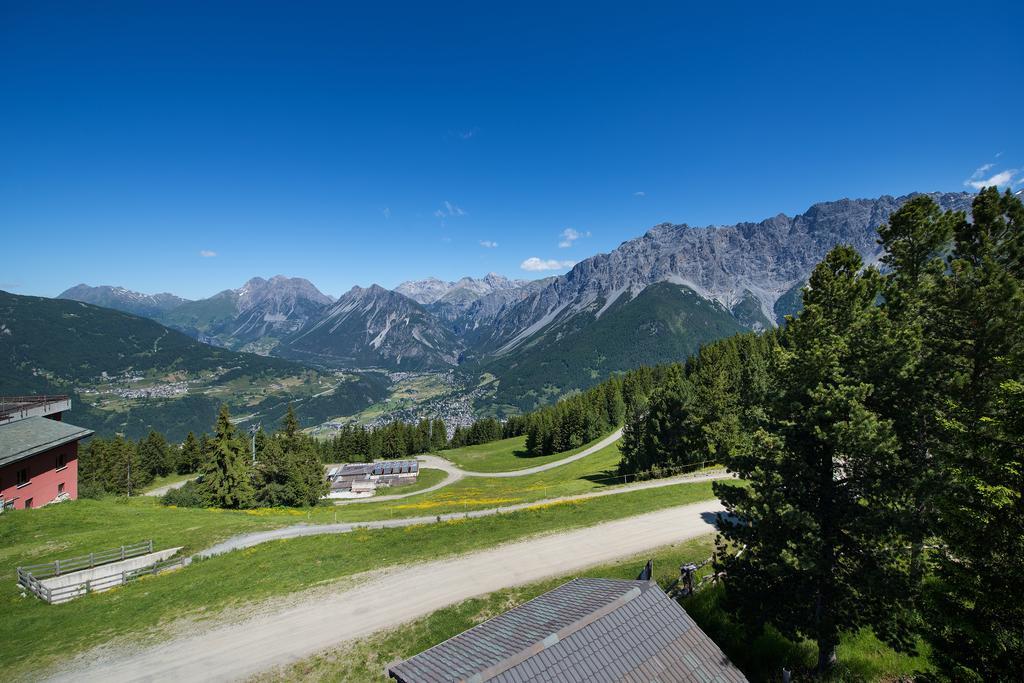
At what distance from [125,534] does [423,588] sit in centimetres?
2453

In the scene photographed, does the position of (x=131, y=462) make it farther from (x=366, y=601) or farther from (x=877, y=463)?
(x=877, y=463)

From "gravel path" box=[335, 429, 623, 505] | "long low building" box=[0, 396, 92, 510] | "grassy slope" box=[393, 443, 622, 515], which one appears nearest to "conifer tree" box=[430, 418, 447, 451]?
"gravel path" box=[335, 429, 623, 505]

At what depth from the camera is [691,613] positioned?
59.1 feet

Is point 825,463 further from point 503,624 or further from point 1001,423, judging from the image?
point 503,624

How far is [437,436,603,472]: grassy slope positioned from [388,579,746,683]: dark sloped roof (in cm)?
8316

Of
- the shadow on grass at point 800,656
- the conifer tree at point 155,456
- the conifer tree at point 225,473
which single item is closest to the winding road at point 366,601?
the shadow on grass at point 800,656

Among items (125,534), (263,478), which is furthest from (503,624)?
(263,478)

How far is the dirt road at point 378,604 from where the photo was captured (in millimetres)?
17812

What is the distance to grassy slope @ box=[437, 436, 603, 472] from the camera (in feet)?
316

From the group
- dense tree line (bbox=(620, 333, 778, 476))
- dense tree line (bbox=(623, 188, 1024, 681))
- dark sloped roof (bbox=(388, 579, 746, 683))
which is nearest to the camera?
dense tree line (bbox=(623, 188, 1024, 681))

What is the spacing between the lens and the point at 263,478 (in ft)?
190

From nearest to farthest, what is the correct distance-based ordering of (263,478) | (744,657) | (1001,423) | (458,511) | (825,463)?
(1001,423) → (825,463) → (744,657) → (458,511) → (263,478)

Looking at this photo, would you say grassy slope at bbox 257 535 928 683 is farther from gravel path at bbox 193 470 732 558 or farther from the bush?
the bush

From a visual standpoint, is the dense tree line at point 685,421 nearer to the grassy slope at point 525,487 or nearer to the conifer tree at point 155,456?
the grassy slope at point 525,487
